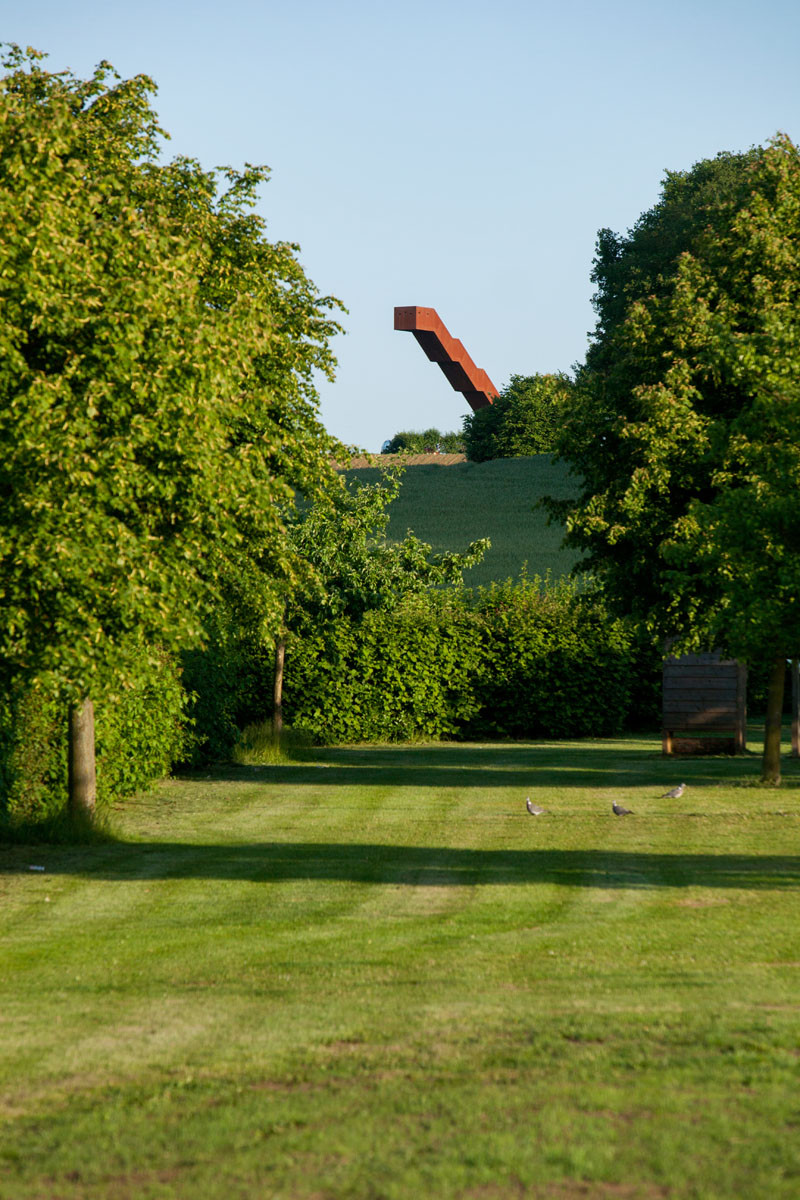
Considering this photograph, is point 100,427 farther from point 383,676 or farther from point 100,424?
point 383,676

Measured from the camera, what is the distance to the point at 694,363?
24219 millimetres

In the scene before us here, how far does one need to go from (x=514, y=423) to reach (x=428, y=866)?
3208 inches

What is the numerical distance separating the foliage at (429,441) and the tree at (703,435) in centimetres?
10389

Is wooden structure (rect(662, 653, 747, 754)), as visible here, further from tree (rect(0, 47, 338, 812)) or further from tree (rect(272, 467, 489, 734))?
tree (rect(0, 47, 338, 812))

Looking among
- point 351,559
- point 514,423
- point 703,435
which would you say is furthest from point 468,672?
point 514,423

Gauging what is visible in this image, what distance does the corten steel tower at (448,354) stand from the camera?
8956 centimetres

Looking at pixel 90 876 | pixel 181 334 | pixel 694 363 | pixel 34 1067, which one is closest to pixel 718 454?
pixel 694 363

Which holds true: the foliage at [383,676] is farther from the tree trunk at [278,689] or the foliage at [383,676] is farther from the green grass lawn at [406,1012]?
the green grass lawn at [406,1012]

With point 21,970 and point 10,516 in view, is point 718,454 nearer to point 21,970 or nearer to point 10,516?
point 10,516

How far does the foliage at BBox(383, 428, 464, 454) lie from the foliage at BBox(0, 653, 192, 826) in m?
109

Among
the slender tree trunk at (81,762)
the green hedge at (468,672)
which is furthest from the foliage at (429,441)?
the slender tree trunk at (81,762)

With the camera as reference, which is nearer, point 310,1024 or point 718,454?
point 310,1024

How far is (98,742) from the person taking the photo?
63.9 ft

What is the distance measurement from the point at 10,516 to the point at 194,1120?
26.5 feet
